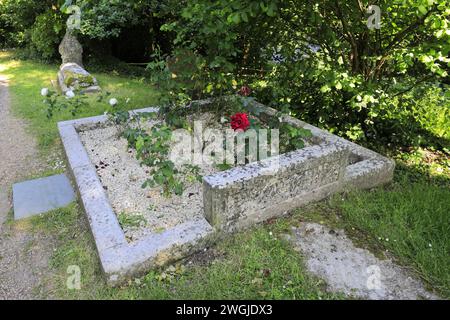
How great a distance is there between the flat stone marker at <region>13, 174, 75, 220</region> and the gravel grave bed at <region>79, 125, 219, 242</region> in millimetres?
373

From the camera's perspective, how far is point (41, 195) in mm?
3496

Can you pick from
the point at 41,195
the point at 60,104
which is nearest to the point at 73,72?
the point at 60,104

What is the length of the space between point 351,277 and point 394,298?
0.29 m

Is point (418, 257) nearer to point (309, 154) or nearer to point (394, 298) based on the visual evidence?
point (394, 298)

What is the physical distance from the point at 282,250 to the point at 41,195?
8.00ft

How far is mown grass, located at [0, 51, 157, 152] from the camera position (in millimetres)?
5227

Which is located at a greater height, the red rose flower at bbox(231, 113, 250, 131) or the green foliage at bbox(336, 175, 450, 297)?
the red rose flower at bbox(231, 113, 250, 131)

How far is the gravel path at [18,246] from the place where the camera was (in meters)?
2.46

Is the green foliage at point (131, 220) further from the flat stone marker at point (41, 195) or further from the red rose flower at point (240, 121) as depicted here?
the red rose flower at point (240, 121)

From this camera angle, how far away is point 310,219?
9.96 feet

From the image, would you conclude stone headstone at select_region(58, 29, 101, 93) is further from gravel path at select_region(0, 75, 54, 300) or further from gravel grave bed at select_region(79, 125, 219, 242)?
gravel grave bed at select_region(79, 125, 219, 242)

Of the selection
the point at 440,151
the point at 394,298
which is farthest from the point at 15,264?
the point at 440,151

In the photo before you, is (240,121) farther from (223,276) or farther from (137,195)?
(223,276)

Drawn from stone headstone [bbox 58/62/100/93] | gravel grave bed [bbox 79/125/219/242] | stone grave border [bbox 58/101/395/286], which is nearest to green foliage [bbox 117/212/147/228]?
gravel grave bed [bbox 79/125/219/242]
